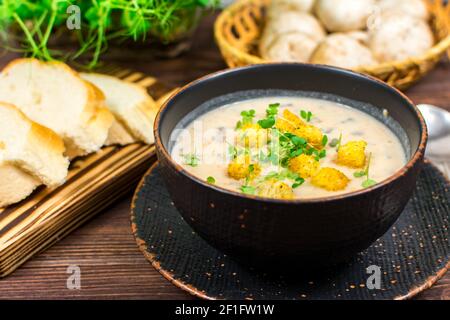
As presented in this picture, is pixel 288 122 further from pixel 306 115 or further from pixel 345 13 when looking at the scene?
pixel 345 13

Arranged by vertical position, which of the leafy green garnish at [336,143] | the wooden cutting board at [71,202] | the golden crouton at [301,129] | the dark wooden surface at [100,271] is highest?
the golden crouton at [301,129]

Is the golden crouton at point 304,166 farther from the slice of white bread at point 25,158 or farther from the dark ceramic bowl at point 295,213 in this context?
the slice of white bread at point 25,158

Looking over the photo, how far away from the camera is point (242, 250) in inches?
54.9

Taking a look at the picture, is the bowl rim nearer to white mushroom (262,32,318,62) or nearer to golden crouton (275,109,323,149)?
golden crouton (275,109,323,149)

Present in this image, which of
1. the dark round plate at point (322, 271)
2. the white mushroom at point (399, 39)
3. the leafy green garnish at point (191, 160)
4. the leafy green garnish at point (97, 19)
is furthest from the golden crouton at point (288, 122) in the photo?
the white mushroom at point (399, 39)

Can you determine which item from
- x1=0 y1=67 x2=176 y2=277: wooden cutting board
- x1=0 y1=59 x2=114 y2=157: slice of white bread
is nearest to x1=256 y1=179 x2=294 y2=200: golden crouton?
x1=0 y1=67 x2=176 y2=277: wooden cutting board

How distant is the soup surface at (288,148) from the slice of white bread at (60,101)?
0.36m

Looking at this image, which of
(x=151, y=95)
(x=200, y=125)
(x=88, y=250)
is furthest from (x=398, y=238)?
(x=151, y=95)

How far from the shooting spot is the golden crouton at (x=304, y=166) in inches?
59.1

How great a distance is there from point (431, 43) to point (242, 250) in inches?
57.3

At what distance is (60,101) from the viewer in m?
2.02

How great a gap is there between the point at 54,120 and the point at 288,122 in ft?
2.55

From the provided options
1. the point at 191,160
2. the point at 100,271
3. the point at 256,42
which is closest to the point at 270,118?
the point at 191,160
